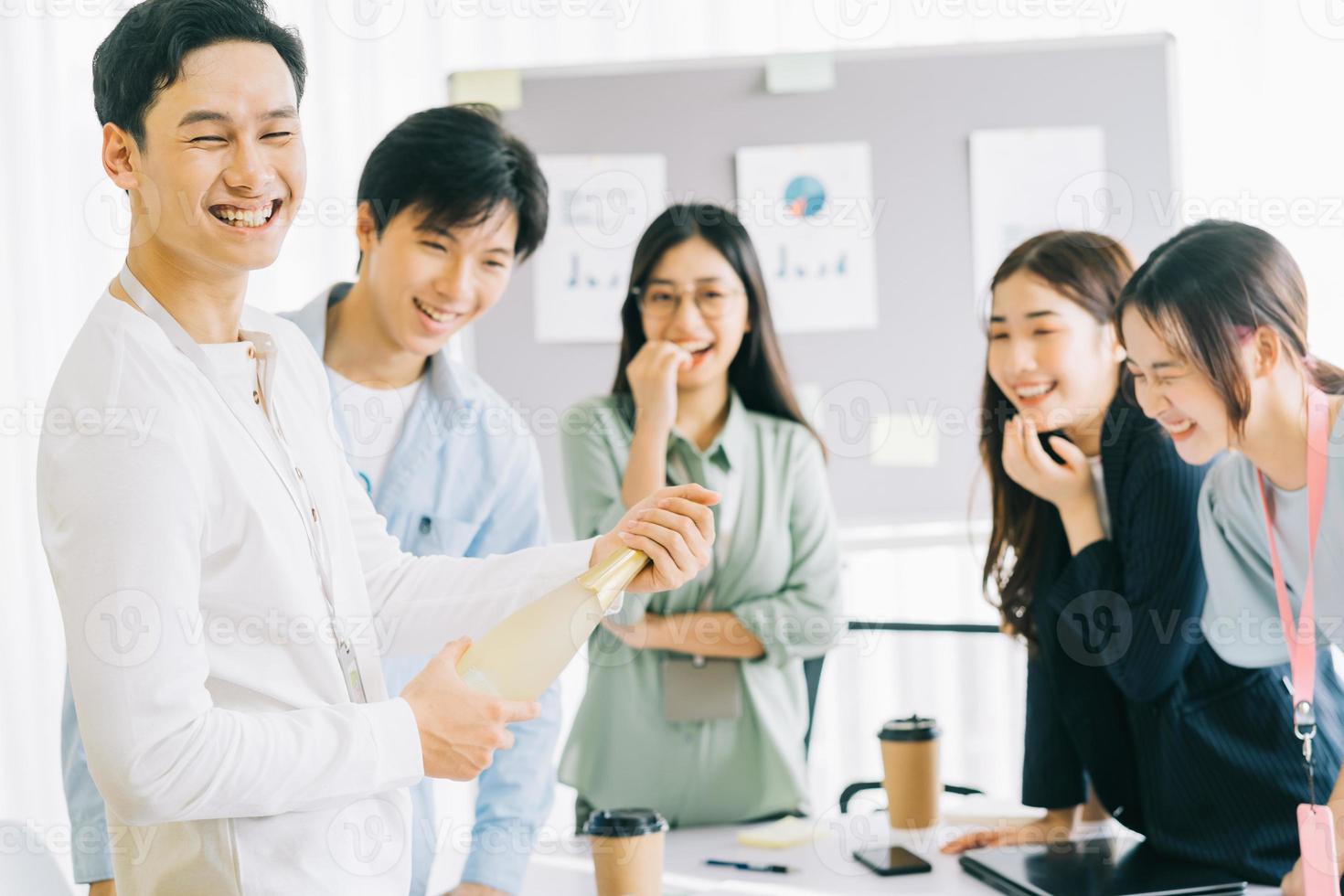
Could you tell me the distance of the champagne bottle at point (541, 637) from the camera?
3.26ft

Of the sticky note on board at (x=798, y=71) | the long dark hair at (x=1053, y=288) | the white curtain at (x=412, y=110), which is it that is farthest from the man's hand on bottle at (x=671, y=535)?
the white curtain at (x=412, y=110)

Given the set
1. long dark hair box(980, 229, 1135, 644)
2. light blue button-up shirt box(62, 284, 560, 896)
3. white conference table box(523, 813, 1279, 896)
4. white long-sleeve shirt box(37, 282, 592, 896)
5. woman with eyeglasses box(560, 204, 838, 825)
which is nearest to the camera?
white long-sleeve shirt box(37, 282, 592, 896)

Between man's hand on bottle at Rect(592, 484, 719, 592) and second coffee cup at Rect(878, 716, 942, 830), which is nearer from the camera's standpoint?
man's hand on bottle at Rect(592, 484, 719, 592)

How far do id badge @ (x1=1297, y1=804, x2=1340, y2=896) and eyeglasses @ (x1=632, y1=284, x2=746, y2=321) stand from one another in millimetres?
1124

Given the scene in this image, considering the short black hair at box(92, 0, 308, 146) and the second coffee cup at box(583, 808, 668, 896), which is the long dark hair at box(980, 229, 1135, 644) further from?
the short black hair at box(92, 0, 308, 146)

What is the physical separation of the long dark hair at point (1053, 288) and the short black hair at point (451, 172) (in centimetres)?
71

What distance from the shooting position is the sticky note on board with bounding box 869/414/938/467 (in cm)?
251

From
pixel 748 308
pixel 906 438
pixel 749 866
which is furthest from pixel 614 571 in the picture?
pixel 906 438

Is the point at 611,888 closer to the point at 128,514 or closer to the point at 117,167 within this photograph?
the point at 128,514

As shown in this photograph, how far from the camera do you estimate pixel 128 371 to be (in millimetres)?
878

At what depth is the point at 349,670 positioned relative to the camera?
99cm

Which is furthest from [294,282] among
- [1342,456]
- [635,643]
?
[1342,456]

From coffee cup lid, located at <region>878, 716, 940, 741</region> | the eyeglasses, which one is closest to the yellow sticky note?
coffee cup lid, located at <region>878, 716, 940, 741</region>

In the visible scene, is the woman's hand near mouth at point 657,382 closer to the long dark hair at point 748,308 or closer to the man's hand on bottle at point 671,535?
the long dark hair at point 748,308
